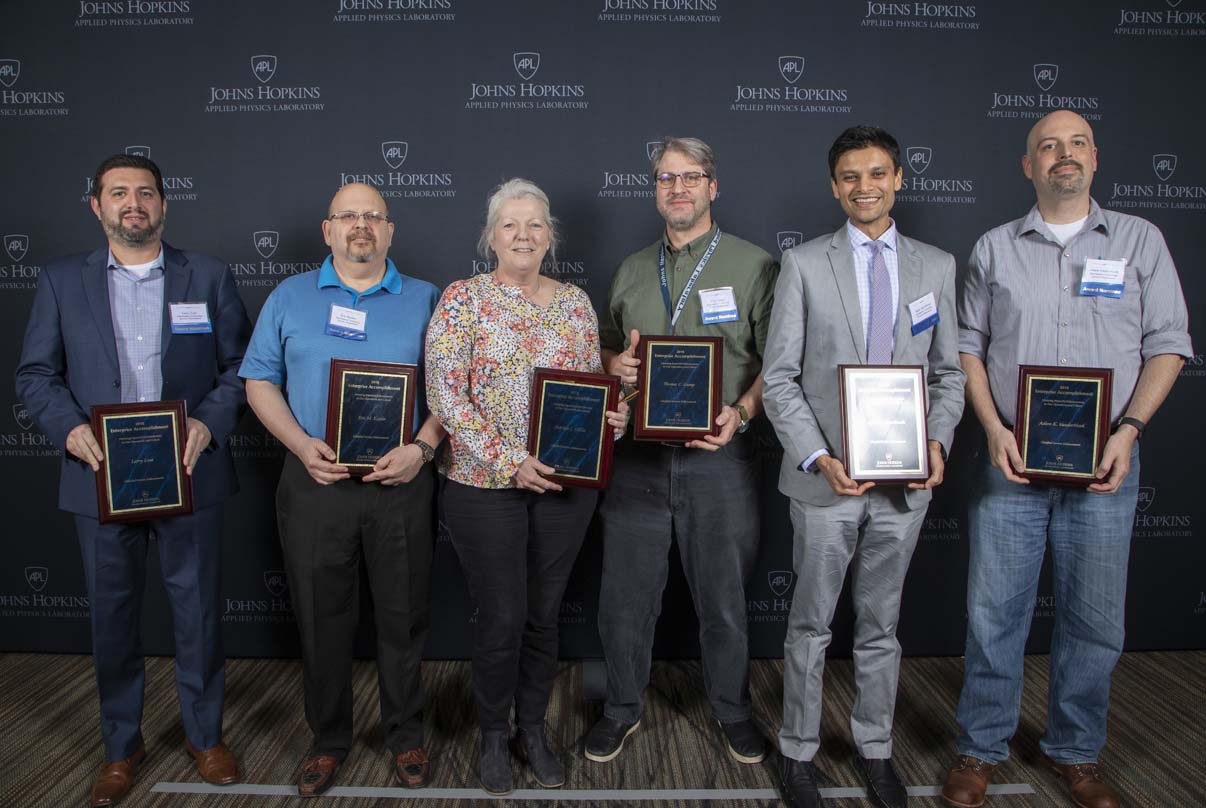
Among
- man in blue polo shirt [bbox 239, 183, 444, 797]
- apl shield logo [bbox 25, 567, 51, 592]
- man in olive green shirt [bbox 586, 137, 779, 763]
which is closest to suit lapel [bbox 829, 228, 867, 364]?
man in olive green shirt [bbox 586, 137, 779, 763]

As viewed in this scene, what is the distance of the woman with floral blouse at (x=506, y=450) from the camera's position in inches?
85.7

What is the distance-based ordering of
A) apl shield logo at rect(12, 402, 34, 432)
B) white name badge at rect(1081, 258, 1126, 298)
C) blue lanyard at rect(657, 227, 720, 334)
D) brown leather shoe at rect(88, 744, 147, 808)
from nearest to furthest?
white name badge at rect(1081, 258, 1126, 298)
brown leather shoe at rect(88, 744, 147, 808)
blue lanyard at rect(657, 227, 720, 334)
apl shield logo at rect(12, 402, 34, 432)

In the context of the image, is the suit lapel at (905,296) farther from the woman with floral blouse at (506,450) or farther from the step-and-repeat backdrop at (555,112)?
the step-and-repeat backdrop at (555,112)

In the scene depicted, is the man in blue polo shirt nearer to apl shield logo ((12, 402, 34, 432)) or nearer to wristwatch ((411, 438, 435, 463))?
wristwatch ((411, 438, 435, 463))

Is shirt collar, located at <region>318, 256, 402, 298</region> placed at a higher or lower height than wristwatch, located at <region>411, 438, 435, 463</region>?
higher

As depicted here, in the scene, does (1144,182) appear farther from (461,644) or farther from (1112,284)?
(461,644)

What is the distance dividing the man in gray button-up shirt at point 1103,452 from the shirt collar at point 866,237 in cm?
36

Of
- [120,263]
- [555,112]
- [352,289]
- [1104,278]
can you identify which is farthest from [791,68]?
[120,263]

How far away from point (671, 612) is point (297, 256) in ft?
7.33

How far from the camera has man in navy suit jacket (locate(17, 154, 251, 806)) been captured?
231cm

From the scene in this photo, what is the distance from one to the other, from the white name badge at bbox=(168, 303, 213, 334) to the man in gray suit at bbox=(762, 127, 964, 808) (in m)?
1.76

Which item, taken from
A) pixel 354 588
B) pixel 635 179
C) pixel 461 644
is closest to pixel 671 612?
pixel 461 644

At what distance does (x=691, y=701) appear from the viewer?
2.97 meters

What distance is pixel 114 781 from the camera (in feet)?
7.75
